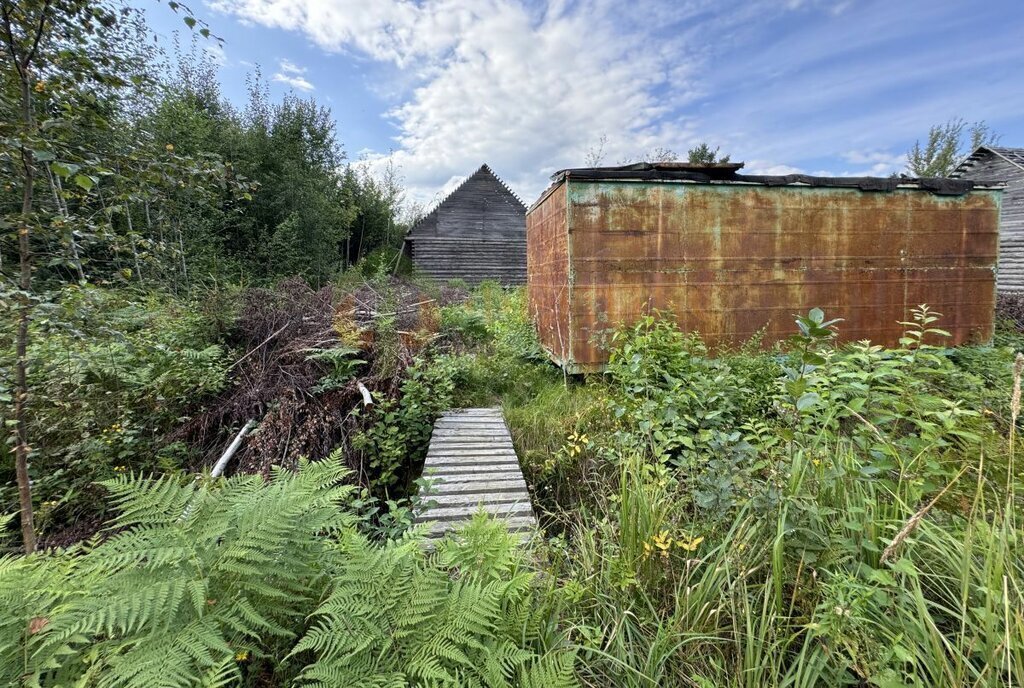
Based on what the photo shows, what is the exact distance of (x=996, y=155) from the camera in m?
13.2

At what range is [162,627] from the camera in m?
1.14

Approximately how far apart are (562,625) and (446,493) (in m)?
1.40

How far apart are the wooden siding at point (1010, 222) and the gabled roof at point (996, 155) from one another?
0.23ft

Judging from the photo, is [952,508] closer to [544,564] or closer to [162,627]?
[544,564]

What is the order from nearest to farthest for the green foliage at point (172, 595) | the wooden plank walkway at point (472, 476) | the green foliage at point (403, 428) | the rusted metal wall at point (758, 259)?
1. the green foliage at point (172, 595)
2. the wooden plank walkway at point (472, 476)
3. the green foliage at point (403, 428)
4. the rusted metal wall at point (758, 259)

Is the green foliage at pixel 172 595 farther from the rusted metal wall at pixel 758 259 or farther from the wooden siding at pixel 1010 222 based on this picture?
the wooden siding at pixel 1010 222

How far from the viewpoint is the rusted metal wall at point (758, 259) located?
460 centimetres

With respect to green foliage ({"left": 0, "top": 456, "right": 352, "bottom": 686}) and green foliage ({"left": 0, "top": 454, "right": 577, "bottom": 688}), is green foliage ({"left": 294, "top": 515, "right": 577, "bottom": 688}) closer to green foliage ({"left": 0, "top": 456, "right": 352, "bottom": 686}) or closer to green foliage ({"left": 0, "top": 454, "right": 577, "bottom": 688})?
green foliage ({"left": 0, "top": 454, "right": 577, "bottom": 688})

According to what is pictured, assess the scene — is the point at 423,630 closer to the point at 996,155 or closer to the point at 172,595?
the point at 172,595

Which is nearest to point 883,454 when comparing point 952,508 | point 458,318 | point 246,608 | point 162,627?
point 952,508

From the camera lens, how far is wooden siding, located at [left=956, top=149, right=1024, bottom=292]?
11.4 meters

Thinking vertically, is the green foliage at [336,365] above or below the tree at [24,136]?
below

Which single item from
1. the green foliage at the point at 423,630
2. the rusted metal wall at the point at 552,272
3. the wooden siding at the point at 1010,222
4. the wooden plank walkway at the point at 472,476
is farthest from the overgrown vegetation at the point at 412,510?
the wooden siding at the point at 1010,222

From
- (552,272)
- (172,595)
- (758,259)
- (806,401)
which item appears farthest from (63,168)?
(758,259)
